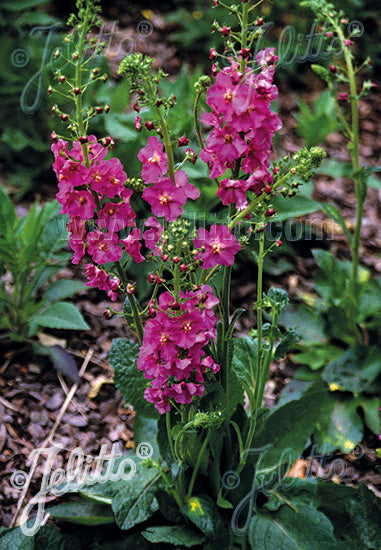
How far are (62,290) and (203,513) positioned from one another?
1.14 meters

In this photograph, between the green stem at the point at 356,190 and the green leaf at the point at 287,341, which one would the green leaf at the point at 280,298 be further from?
the green stem at the point at 356,190

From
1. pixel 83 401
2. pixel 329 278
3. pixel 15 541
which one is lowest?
pixel 15 541

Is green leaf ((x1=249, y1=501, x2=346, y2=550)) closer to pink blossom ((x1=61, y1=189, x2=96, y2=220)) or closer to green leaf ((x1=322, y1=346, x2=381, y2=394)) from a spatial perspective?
green leaf ((x1=322, y1=346, x2=381, y2=394))

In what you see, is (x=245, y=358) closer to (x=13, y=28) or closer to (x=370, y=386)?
(x=370, y=386)

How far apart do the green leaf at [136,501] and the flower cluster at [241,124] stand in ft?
3.04

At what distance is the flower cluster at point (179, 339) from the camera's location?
1.30 metres

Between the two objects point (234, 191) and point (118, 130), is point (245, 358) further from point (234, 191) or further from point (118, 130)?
point (118, 130)

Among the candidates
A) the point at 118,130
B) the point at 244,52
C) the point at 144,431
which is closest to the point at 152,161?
the point at 244,52

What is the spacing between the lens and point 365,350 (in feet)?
7.91

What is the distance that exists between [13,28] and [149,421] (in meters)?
2.54

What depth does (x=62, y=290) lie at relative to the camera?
243 cm

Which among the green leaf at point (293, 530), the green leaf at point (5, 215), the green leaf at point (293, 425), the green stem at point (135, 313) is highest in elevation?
the green leaf at point (5, 215)

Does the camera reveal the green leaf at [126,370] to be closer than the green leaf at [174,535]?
No

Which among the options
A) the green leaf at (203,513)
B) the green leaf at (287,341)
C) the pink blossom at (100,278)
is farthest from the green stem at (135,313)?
the green leaf at (203,513)
